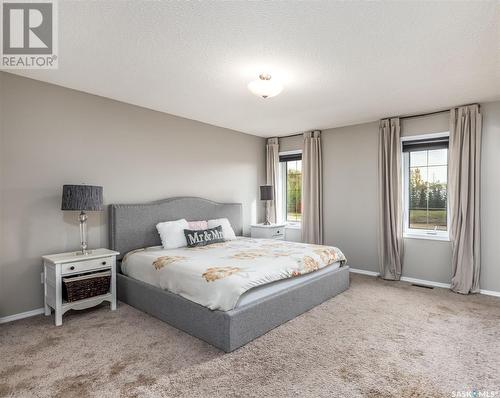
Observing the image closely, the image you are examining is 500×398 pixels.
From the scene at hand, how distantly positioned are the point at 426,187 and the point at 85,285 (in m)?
4.75

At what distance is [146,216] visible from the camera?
4.04 metres

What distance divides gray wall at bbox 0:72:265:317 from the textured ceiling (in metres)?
0.28

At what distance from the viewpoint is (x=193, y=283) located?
269cm

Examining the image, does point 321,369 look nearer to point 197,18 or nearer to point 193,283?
point 193,283

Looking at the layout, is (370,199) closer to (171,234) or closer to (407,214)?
(407,214)

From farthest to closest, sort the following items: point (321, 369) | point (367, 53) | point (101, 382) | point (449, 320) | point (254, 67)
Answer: point (449, 320)
point (254, 67)
point (367, 53)
point (321, 369)
point (101, 382)

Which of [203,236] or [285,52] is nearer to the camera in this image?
[285,52]

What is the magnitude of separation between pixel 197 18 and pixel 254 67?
2.84 ft

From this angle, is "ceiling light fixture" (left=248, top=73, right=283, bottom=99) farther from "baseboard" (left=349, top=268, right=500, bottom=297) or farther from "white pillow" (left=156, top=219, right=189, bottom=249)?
"baseboard" (left=349, top=268, right=500, bottom=297)

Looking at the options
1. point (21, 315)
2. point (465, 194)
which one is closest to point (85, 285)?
point (21, 315)

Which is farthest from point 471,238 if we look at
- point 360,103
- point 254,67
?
point 254,67

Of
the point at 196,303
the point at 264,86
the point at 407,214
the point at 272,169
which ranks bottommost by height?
the point at 196,303

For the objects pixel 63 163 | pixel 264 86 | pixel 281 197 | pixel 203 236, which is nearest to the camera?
pixel 264 86

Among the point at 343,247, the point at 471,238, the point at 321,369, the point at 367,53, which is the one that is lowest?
the point at 321,369
